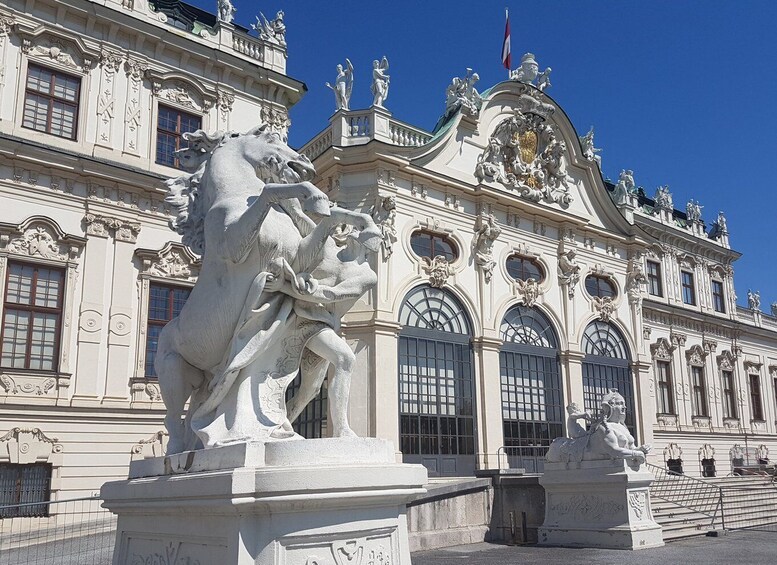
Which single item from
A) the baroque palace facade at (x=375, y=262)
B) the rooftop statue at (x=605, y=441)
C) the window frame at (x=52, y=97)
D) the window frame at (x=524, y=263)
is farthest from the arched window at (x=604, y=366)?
the window frame at (x=52, y=97)

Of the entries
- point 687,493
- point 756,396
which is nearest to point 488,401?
point 687,493

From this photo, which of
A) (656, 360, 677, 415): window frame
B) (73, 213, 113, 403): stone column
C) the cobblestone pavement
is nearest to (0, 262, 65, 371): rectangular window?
(73, 213, 113, 403): stone column

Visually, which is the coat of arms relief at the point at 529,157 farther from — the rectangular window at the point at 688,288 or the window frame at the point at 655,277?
the rectangular window at the point at 688,288

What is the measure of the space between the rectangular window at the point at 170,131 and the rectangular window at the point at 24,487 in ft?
25.5

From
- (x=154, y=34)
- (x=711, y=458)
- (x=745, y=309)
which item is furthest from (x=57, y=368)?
(x=745, y=309)

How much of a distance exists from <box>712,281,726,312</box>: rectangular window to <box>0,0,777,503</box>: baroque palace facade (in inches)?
250

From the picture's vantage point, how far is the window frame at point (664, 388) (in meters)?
30.4

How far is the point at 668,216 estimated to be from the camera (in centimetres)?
3350

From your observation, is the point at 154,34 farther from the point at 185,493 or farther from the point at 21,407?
the point at 185,493

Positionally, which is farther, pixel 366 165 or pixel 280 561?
pixel 366 165

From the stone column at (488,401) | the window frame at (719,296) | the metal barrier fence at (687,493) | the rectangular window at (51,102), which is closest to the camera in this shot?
the rectangular window at (51,102)

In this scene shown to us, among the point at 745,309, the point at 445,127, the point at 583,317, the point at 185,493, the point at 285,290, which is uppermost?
the point at 445,127

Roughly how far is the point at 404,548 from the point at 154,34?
1743 centimetres

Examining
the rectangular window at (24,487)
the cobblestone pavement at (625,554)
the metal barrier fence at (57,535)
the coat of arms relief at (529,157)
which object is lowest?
the cobblestone pavement at (625,554)
